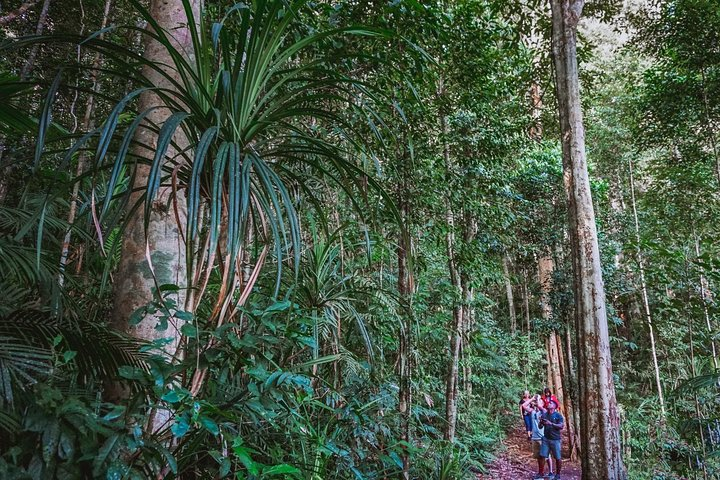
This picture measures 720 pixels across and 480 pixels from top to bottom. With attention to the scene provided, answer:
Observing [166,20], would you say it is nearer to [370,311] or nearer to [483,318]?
[370,311]

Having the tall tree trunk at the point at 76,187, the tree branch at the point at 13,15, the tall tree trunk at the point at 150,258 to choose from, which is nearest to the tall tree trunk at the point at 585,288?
the tall tree trunk at the point at 150,258

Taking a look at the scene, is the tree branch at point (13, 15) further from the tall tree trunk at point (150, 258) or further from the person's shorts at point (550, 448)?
the person's shorts at point (550, 448)

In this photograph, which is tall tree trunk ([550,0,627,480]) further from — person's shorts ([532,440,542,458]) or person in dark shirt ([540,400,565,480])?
person's shorts ([532,440,542,458])

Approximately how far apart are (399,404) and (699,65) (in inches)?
206

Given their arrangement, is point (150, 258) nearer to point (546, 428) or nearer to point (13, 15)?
point (13, 15)

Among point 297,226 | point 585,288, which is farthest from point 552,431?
point 297,226

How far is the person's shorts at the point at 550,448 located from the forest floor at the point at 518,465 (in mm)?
391

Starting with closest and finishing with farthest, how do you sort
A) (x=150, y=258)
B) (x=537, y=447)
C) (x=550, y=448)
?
1. (x=150, y=258)
2. (x=550, y=448)
3. (x=537, y=447)

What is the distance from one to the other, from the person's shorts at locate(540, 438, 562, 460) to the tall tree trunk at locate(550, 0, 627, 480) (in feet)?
9.52

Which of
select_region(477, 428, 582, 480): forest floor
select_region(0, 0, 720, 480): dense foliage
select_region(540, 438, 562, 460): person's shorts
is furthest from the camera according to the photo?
select_region(477, 428, 582, 480): forest floor

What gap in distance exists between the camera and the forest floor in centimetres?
605

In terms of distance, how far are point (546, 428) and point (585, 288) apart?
328 centimetres

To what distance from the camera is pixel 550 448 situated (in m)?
5.64

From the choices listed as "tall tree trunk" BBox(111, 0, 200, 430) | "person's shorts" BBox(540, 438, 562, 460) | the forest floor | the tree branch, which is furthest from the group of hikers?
the tree branch
